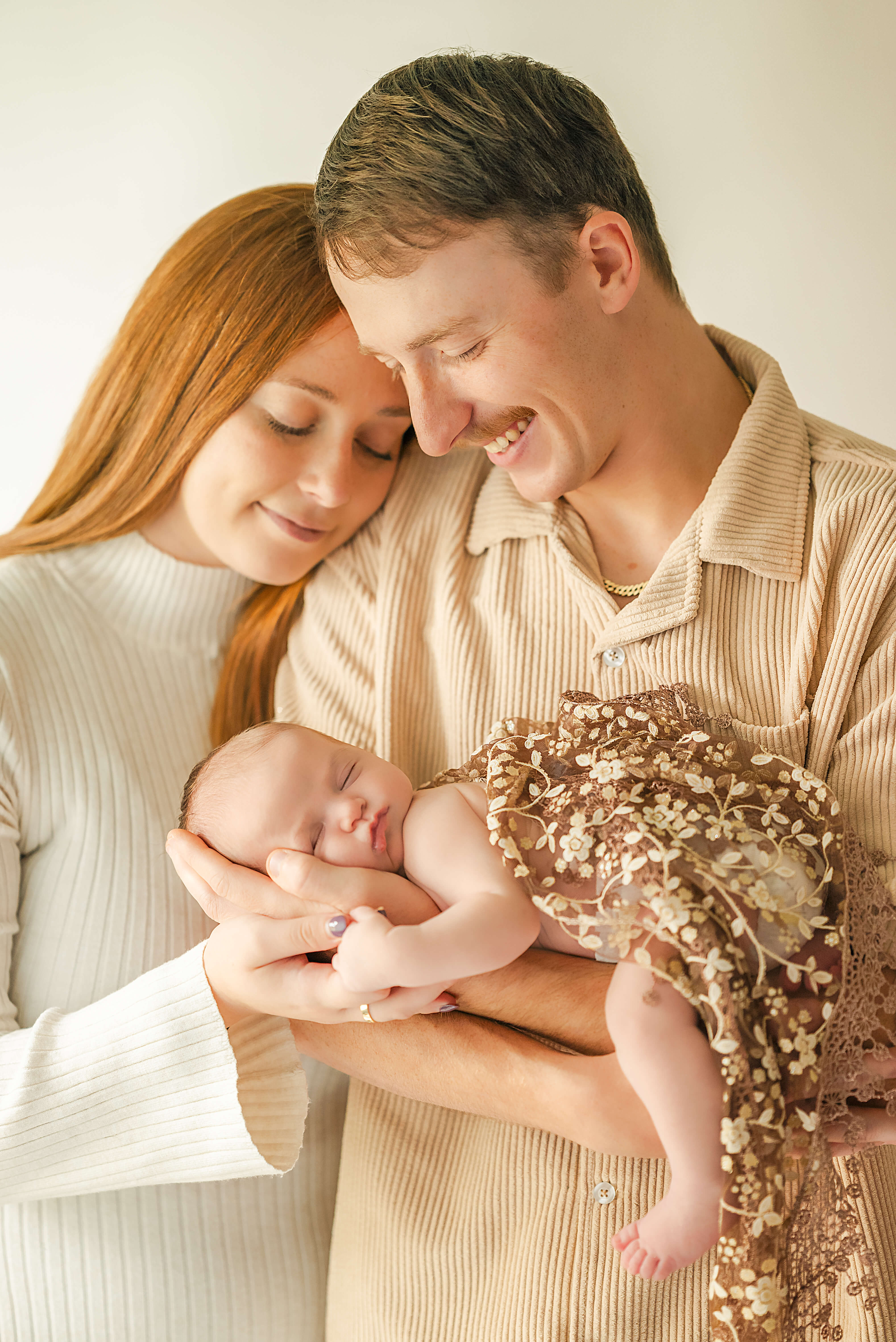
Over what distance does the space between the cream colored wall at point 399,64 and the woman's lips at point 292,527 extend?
105 cm

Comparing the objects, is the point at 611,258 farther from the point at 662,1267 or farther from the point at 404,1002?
the point at 662,1267

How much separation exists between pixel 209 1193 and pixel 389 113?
6.19ft

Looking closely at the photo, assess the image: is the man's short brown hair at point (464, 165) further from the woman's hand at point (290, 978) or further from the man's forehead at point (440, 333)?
the woman's hand at point (290, 978)

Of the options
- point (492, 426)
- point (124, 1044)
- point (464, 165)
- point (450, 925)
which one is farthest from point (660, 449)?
point (124, 1044)

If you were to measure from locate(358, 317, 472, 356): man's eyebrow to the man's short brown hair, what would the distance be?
95 mm

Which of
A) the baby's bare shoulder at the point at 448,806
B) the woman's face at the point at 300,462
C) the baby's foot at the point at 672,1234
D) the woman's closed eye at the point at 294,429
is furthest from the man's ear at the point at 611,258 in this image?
the baby's foot at the point at 672,1234

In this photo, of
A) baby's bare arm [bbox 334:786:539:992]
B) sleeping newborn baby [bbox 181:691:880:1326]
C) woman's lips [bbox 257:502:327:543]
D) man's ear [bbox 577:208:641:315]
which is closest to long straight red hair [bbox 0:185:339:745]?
woman's lips [bbox 257:502:327:543]

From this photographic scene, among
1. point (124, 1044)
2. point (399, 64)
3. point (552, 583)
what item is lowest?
point (124, 1044)

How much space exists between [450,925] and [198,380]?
1.16m

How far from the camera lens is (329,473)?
5.96 ft

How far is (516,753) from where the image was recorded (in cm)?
144

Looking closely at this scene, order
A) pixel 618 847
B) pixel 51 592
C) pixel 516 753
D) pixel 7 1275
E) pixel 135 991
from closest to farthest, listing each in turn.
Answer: pixel 618 847, pixel 516 753, pixel 135 991, pixel 7 1275, pixel 51 592

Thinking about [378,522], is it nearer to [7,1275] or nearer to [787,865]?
[787,865]

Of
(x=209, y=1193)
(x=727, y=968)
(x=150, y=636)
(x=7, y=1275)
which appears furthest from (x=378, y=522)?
(x=7, y=1275)
